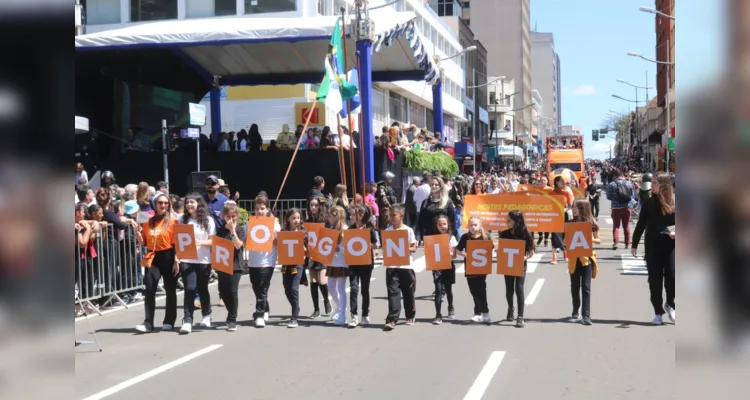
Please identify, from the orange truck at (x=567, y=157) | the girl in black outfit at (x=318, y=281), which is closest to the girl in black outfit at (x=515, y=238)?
the girl in black outfit at (x=318, y=281)

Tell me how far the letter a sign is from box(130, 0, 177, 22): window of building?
29692mm

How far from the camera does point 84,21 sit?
39.0 m

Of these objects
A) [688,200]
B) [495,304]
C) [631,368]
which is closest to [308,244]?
[495,304]

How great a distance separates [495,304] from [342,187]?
380 cm

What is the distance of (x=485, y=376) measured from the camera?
27.3 ft

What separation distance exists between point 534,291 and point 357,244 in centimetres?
424

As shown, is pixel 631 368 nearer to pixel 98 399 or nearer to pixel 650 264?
pixel 650 264

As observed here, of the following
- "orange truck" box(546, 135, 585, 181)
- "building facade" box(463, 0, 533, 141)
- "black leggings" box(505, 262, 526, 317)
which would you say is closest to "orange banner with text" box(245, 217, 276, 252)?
"black leggings" box(505, 262, 526, 317)

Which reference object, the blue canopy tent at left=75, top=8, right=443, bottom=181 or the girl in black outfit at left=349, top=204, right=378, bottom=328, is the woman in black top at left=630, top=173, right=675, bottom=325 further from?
the blue canopy tent at left=75, top=8, right=443, bottom=181

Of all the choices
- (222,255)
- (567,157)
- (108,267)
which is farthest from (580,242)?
(567,157)

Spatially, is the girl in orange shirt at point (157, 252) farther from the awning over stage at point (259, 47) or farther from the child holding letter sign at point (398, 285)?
the awning over stage at point (259, 47)

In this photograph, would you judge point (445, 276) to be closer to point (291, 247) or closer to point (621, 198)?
point (291, 247)

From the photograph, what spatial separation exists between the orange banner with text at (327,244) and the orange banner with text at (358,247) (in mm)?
208

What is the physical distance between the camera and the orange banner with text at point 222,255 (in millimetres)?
11305
